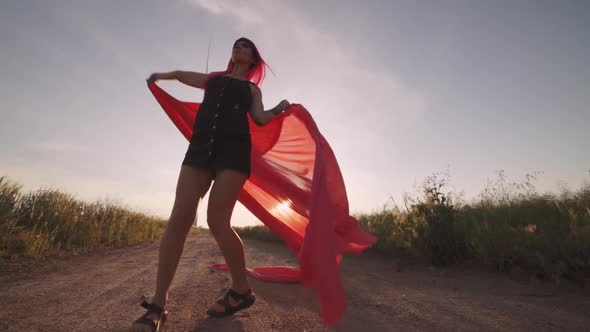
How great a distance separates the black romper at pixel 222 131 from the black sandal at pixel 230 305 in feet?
3.19

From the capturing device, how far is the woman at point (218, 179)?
2.36 meters

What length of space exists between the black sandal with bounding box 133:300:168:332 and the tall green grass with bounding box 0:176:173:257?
3.71 meters

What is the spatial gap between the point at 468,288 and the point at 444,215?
1322 millimetres

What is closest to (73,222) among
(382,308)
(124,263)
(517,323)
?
(124,263)

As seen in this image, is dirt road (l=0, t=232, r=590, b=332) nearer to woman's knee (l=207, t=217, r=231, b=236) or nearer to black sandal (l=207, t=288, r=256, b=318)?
black sandal (l=207, t=288, r=256, b=318)

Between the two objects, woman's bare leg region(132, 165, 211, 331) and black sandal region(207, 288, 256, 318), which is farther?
black sandal region(207, 288, 256, 318)

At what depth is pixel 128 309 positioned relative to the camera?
101 inches

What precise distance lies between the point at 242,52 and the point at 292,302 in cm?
233

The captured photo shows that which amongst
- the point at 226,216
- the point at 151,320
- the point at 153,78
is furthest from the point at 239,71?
the point at 151,320

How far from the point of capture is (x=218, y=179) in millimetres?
2467

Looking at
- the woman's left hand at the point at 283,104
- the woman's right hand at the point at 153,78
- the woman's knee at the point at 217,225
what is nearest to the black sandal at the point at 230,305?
the woman's knee at the point at 217,225

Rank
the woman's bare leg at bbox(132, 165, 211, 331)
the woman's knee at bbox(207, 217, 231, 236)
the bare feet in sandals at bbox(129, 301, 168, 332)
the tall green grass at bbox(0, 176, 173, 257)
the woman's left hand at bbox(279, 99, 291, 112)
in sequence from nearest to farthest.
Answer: the bare feet in sandals at bbox(129, 301, 168, 332)
the woman's bare leg at bbox(132, 165, 211, 331)
the woman's knee at bbox(207, 217, 231, 236)
the woman's left hand at bbox(279, 99, 291, 112)
the tall green grass at bbox(0, 176, 173, 257)

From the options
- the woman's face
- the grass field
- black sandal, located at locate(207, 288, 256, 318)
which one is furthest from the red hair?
the grass field

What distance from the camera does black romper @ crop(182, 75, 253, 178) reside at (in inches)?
98.1
